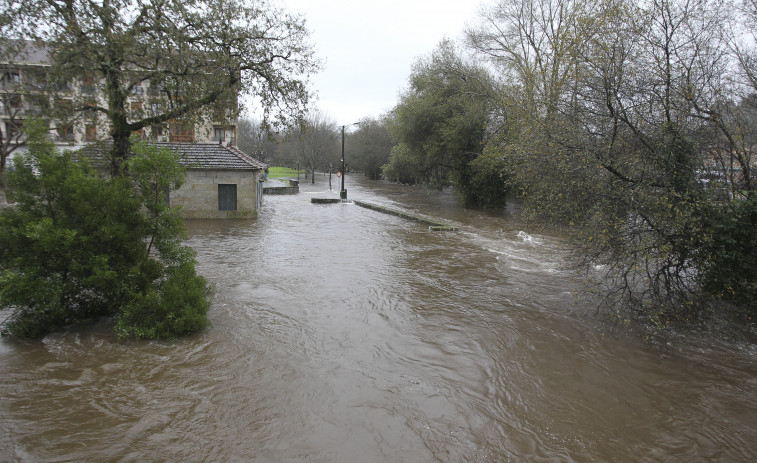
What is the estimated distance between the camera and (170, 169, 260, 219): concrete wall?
20.9m

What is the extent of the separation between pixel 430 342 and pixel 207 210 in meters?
16.6

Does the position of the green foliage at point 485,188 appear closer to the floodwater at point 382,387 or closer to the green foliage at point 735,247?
the floodwater at point 382,387

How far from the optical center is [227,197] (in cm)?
2139

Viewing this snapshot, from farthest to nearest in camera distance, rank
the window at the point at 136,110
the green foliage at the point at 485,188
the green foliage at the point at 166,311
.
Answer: the green foliage at the point at 485,188 → the window at the point at 136,110 → the green foliage at the point at 166,311

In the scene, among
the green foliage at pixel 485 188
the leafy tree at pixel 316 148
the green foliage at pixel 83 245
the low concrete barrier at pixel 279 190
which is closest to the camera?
the green foliage at pixel 83 245

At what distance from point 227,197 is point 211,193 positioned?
76 centimetres

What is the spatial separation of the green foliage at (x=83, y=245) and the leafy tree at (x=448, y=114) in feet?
68.7

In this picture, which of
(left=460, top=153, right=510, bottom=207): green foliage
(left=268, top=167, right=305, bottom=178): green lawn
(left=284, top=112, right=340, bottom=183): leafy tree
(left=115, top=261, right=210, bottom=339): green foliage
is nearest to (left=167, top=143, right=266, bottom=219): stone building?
(left=460, top=153, right=510, bottom=207): green foliage

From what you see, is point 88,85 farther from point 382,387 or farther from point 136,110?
point 382,387

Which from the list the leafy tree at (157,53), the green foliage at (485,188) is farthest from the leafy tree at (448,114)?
the leafy tree at (157,53)

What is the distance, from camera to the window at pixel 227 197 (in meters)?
21.3

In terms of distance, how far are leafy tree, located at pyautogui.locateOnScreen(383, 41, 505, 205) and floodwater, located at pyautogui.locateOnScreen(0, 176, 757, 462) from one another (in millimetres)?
17808

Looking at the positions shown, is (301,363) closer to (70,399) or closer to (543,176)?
(70,399)

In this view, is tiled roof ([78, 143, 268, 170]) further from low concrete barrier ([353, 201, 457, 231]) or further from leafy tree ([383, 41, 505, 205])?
leafy tree ([383, 41, 505, 205])
